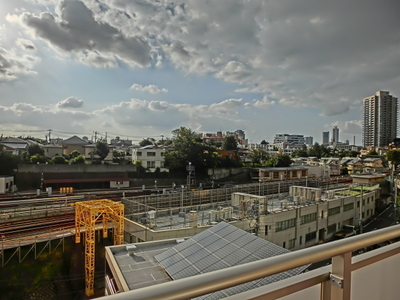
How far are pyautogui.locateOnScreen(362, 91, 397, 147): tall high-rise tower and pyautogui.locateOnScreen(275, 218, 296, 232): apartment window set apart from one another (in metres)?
22.9

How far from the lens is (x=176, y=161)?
19.7 m

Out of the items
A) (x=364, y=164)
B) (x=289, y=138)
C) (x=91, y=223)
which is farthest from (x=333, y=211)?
(x=289, y=138)

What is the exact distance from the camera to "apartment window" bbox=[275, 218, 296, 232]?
872 centimetres

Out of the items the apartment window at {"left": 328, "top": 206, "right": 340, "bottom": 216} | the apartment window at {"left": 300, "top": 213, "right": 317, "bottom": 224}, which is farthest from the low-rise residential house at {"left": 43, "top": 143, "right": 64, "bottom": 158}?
the apartment window at {"left": 328, "top": 206, "right": 340, "bottom": 216}

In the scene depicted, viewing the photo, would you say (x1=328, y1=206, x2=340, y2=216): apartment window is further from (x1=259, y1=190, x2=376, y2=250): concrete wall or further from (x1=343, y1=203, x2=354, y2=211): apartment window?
(x1=343, y1=203, x2=354, y2=211): apartment window

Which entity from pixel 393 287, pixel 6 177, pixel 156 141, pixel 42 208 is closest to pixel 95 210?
pixel 42 208

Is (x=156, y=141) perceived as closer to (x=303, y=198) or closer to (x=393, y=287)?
(x=303, y=198)

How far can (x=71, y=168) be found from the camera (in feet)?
52.7

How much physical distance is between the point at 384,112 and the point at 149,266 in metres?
29.8

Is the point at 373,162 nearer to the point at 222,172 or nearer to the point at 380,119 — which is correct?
the point at 380,119

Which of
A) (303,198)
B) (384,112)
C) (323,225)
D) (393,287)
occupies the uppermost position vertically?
(384,112)

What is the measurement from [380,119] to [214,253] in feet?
98.9

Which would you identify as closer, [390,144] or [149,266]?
[149,266]

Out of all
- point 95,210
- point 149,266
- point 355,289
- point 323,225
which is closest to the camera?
point 355,289
